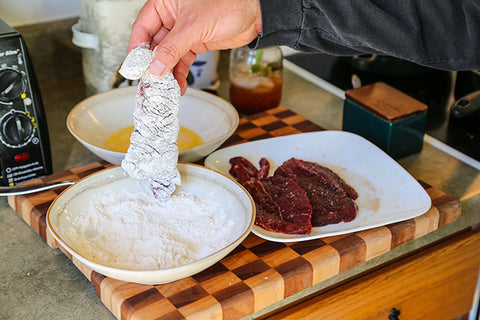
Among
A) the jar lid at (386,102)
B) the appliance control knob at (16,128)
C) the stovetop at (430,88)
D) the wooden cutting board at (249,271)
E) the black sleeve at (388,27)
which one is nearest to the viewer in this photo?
the wooden cutting board at (249,271)

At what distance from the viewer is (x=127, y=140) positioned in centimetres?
102

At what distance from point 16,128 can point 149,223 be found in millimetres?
309

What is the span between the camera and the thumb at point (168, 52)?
2.44 ft

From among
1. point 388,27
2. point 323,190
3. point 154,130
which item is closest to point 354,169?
point 323,190

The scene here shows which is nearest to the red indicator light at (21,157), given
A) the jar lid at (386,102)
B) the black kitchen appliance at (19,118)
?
the black kitchen appliance at (19,118)

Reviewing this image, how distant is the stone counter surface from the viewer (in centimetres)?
77

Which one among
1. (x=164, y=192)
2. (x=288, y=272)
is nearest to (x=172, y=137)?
(x=164, y=192)

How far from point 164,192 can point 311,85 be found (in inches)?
26.6

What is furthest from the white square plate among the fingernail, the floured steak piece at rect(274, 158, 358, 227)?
the fingernail

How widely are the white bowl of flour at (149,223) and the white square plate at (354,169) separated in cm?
6

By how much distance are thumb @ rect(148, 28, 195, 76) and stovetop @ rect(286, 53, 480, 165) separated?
65 cm

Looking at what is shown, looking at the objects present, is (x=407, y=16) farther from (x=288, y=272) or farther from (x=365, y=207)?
(x=288, y=272)

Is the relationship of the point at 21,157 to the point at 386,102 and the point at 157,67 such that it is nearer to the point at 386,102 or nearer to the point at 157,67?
the point at 157,67

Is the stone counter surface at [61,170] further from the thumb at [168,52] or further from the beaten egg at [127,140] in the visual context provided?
the thumb at [168,52]
